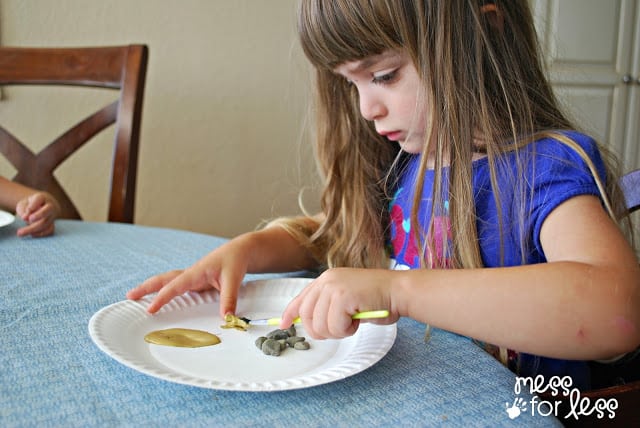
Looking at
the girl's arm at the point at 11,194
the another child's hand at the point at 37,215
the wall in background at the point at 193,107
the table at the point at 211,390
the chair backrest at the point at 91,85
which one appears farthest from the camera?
the wall in background at the point at 193,107

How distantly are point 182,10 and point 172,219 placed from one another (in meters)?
0.63

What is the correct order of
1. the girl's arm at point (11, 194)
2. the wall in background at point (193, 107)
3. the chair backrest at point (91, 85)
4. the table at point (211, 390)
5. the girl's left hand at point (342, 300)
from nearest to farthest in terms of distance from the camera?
the table at point (211, 390) → the girl's left hand at point (342, 300) → the girl's arm at point (11, 194) → the chair backrest at point (91, 85) → the wall in background at point (193, 107)

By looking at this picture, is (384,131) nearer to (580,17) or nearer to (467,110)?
(467,110)

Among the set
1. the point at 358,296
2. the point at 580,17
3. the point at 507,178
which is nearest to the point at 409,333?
the point at 358,296

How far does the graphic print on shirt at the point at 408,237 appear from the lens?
71 cm

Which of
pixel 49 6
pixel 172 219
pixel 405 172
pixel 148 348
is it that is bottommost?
pixel 172 219

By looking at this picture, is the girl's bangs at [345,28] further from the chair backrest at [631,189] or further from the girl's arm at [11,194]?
the girl's arm at [11,194]

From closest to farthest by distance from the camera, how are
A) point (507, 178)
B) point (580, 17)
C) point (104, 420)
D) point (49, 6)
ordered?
point (104, 420), point (507, 178), point (49, 6), point (580, 17)

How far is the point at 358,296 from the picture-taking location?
51 centimetres

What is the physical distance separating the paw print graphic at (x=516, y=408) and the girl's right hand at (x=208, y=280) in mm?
305

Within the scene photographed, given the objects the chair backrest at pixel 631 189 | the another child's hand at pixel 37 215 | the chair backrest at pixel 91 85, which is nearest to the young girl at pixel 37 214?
the another child's hand at pixel 37 215

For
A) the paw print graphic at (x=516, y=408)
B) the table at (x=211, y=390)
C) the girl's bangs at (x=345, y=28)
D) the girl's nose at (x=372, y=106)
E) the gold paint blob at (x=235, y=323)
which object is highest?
the girl's bangs at (x=345, y=28)

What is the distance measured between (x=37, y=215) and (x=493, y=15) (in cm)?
A: 74

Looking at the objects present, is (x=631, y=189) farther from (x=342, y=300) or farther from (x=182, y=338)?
(x=182, y=338)
